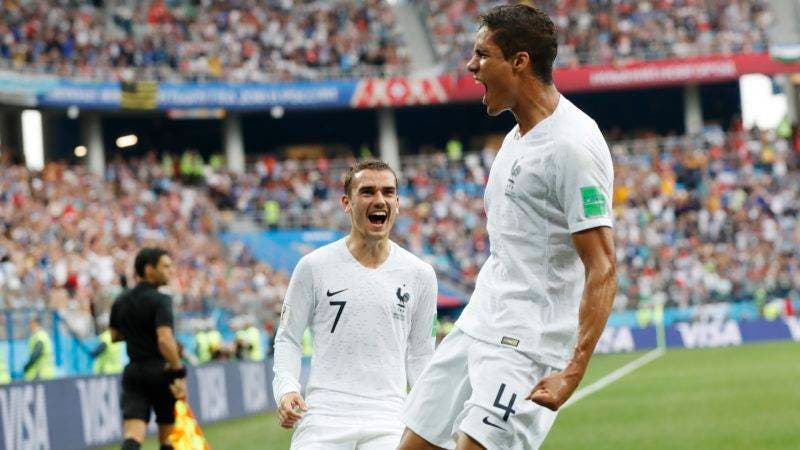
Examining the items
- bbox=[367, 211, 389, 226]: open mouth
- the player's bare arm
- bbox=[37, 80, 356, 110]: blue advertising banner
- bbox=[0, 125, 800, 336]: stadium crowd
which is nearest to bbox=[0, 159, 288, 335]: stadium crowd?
bbox=[0, 125, 800, 336]: stadium crowd

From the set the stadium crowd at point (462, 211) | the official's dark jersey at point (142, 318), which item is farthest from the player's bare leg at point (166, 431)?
the stadium crowd at point (462, 211)

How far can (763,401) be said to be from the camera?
63.8 ft

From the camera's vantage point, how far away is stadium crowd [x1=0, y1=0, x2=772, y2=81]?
4525cm

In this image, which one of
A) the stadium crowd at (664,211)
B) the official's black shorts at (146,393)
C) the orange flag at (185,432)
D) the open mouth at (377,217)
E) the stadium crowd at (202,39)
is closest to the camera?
the open mouth at (377,217)

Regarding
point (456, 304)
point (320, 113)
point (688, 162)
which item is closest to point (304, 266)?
point (456, 304)

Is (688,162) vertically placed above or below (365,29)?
below

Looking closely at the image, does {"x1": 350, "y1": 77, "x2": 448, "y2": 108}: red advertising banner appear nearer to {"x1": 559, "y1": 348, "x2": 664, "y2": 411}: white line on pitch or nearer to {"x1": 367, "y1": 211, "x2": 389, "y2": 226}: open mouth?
{"x1": 559, "y1": 348, "x2": 664, "y2": 411}: white line on pitch

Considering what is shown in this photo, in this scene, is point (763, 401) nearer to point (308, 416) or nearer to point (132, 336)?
point (132, 336)

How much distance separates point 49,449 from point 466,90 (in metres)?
34.5

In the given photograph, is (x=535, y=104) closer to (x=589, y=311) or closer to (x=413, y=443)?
(x=589, y=311)

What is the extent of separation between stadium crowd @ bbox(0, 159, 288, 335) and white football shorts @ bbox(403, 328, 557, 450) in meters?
14.9

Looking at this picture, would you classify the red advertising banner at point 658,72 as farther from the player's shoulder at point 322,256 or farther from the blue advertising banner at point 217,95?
the player's shoulder at point 322,256

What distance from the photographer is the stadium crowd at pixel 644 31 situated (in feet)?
161

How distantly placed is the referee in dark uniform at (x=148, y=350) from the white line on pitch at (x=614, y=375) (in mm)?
8031
